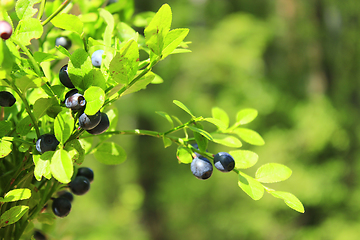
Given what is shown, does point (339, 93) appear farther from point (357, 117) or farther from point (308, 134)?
point (308, 134)

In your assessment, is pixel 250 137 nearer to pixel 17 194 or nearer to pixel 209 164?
pixel 209 164

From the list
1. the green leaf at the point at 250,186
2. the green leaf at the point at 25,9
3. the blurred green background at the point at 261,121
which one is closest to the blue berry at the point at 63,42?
the green leaf at the point at 25,9

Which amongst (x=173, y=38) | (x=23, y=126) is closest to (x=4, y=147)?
(x=23, y=126)

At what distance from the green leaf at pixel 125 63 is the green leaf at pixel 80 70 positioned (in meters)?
0.02

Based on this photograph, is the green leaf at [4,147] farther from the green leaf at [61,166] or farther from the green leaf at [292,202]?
the green leaf at [292,202]

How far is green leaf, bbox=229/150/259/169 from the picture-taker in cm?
22

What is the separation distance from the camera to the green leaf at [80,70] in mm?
164

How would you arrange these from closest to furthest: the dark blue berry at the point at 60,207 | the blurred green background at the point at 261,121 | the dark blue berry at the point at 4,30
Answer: the dark blue berry at the point at 4,30, the dark blue berry at the point at 60,207, the blurred green background at the point at 261,121

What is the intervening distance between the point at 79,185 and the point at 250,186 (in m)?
0.16

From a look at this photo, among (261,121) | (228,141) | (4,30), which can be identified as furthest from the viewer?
(261,121)

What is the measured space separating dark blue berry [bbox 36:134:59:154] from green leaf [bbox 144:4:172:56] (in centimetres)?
9

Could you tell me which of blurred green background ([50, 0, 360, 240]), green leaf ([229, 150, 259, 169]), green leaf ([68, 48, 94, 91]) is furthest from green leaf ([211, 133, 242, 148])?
blurred green background ([50, 0, 360, 240])

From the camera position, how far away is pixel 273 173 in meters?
0.21

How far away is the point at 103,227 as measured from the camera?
267 centimetres
